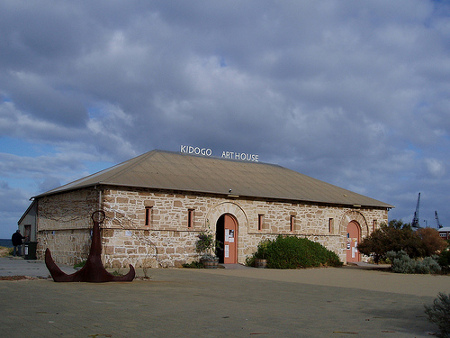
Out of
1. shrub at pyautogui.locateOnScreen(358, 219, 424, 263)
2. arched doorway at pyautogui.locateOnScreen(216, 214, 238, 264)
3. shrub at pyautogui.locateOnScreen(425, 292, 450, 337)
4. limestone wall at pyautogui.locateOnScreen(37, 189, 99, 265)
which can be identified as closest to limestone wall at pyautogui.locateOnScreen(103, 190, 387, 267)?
arched doorway at pyautogui.locateOnScreen(216, 214, 238, 264)

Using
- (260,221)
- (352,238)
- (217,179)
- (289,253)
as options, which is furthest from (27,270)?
(352,238)

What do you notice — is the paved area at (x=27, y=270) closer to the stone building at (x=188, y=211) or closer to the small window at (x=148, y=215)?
the stone building at (x=188, y=211)

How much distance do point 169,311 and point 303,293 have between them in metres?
4.86

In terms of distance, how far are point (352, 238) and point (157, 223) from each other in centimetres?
1225

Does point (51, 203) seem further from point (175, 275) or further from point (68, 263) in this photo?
point (175, 275)

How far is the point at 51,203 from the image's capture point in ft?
80.2

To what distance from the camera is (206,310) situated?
29.6 ft

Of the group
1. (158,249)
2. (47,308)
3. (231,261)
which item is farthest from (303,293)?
(231,261)

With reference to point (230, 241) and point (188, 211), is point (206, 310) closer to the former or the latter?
point (188, 211)

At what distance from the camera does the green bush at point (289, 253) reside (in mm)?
22734

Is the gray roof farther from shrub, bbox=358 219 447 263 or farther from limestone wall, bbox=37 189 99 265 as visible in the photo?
shrub, bbox=358 219 447 263

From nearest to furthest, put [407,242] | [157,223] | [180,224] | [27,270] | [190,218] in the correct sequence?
[27,270] < [157,223] < [180,224] < [190,218] < [407,242]

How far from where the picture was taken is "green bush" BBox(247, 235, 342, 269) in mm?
22734

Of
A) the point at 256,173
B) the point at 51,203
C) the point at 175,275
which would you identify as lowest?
the point at 175,275
